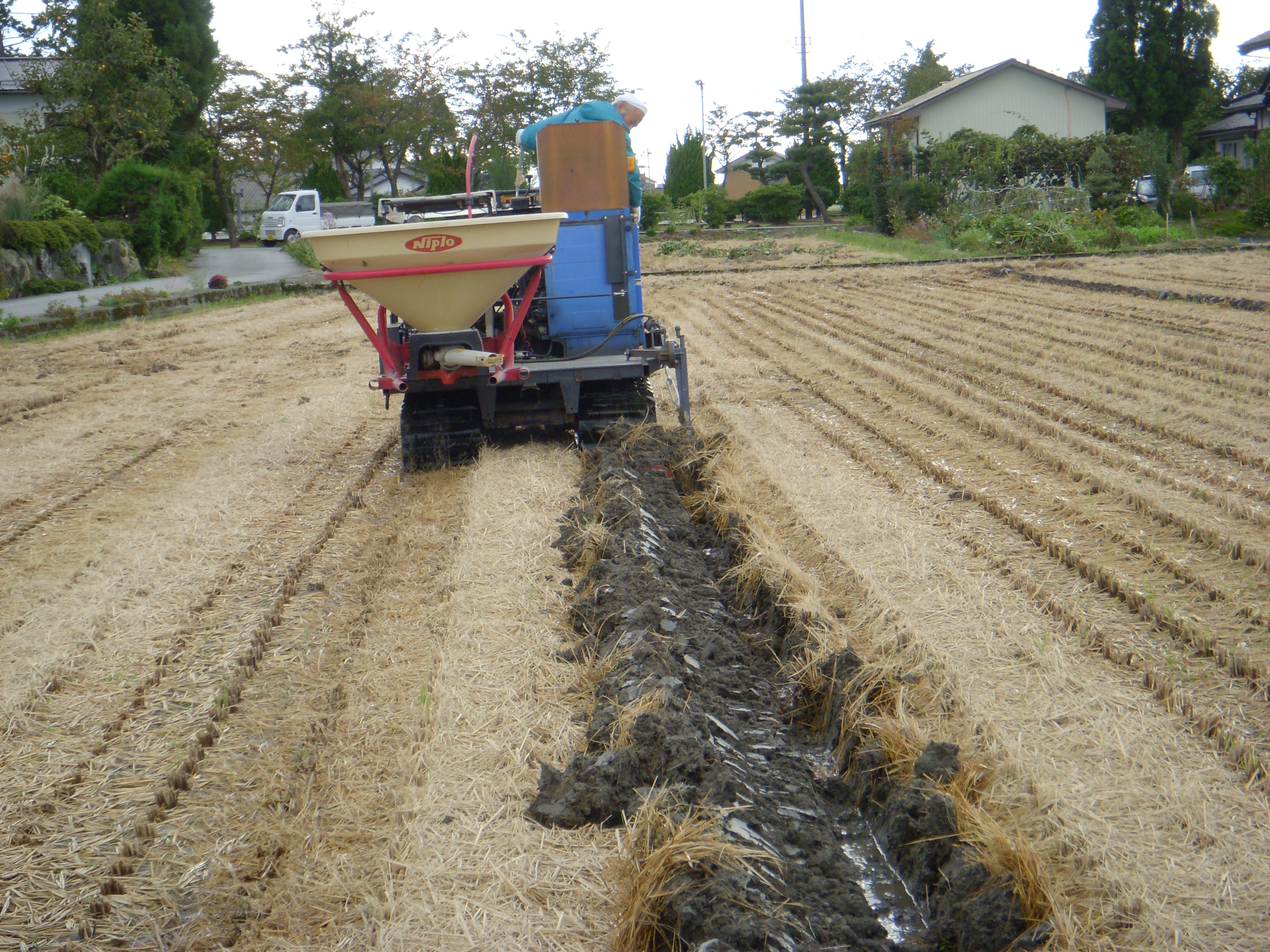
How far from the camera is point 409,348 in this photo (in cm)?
650

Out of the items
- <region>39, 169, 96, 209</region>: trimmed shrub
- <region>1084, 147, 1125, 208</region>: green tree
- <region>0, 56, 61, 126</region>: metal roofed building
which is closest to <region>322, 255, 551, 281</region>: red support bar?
<region>39, 169, 96, 209</region>: trimmed shrub

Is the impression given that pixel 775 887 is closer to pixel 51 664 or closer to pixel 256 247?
pixel 51 664

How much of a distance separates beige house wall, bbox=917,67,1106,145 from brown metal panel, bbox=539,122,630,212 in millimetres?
29948

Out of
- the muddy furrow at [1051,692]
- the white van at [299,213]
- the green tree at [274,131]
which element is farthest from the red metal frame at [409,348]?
the green tree at [274,131]

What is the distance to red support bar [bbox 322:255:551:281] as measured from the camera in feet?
19.6

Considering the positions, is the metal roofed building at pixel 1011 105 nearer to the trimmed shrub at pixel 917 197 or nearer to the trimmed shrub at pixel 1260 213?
the trimmed shrub at pixel 917 197

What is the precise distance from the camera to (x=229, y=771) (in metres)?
3.34

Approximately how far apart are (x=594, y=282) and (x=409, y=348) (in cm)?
166

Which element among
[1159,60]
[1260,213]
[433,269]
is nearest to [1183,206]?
[1260,213]

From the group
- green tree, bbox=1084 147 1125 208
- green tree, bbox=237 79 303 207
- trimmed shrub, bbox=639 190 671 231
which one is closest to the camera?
green tree, bbox=1084 147 1125 208

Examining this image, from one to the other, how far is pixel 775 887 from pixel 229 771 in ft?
5.97

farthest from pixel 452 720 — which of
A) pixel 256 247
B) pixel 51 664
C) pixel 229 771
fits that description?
pixel 256 247

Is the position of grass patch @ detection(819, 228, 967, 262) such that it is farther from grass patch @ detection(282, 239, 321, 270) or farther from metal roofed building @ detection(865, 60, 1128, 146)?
grass patch @ detection(282, 239, 321, 270)

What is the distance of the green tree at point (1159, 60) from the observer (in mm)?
39688
